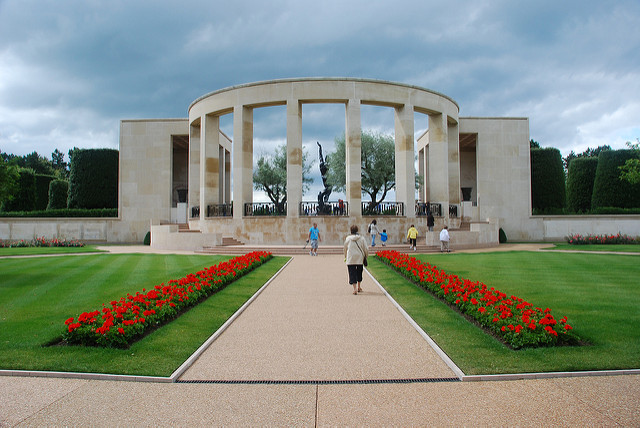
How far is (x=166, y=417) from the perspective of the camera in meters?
4.29

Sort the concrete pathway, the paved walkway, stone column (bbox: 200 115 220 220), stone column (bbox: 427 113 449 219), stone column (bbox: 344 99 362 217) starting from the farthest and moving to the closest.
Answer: stone column (bbox: 200 115 220 220) → stone column (bbox: 427 113 449 219) → stone column (bbox: 344 99 362 217) → the concrete pathway → the paved walkway

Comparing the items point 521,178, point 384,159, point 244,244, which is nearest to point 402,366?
point 244,244

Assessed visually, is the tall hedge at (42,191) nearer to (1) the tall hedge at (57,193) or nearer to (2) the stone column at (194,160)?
(1) the tall hedge at (57,193)

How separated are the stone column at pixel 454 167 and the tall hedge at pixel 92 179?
96.6 ft

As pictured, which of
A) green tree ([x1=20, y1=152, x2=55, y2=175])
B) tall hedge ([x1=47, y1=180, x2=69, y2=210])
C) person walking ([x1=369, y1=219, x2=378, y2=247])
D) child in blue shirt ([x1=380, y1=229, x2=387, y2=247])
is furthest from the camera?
green tree ([x1=20, y1=152, x2=55, y2=175])

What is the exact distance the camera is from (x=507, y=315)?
279 inches

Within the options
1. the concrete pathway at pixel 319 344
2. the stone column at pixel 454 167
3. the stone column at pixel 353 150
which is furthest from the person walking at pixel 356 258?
the stone column at pixel 454 167

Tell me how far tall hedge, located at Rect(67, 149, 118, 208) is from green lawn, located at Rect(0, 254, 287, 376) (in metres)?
22.7

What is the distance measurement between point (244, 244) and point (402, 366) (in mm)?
22983

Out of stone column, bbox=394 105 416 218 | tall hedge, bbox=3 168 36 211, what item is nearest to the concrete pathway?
stone column, bbox=394 105 416 218

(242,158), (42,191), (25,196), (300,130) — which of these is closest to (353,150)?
(300,130)

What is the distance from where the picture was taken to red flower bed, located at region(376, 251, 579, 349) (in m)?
6.50

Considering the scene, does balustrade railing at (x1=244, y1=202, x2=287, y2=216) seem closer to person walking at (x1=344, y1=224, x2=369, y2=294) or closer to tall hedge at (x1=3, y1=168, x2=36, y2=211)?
person walking at (x1=344, y1=224, x2=369, y2=294)

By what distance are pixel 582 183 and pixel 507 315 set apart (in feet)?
141
